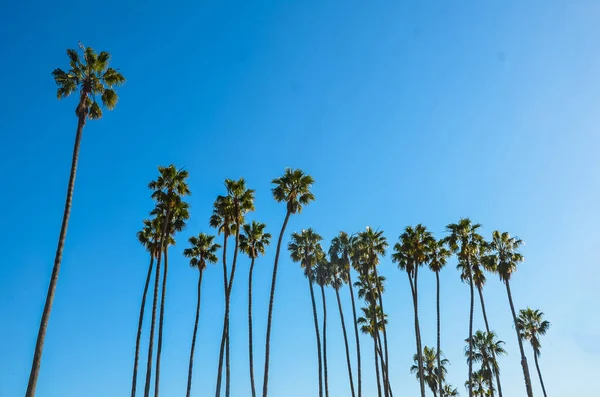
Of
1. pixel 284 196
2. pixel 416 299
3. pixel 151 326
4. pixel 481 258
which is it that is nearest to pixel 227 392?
pixel 151 326

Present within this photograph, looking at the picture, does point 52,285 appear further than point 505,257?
No

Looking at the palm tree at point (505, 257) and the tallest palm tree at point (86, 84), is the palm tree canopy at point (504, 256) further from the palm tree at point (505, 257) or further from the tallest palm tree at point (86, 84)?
the tallest palm tree at point (86, 84)

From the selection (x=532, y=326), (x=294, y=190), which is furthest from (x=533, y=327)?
(x=294, y=190)

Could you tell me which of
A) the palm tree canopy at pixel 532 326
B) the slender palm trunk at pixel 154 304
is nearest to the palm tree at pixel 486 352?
the palm tree canopy at pixel 532 326

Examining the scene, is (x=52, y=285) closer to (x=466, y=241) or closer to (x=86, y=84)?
(x=86, y=84)

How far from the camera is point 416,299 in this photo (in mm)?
49312

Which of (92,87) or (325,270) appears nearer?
(92,87)

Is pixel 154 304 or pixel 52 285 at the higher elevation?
pixel 154 304

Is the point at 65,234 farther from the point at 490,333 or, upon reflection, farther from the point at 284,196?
the point at 490,333

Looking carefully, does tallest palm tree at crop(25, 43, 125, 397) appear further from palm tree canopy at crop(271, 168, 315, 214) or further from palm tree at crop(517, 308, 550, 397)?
palm tree at crop(517, 308, 550, 397)

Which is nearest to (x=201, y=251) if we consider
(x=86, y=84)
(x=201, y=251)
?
(x=201, y=251)

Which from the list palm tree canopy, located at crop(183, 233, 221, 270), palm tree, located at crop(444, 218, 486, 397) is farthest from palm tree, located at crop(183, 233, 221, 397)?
palm tree, located at crop(444, 218, 486, 397)

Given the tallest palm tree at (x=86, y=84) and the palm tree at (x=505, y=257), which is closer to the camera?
the tallest palm tree at (x=86, y=84)

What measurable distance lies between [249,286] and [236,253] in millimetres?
3224
